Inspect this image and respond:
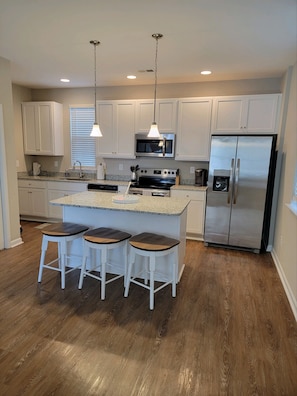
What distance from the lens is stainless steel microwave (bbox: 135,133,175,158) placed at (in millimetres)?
4570

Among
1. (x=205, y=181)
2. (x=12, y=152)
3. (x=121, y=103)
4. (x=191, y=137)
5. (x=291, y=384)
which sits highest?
(x=121, y=103)

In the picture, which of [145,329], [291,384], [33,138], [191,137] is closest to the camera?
[291,384]

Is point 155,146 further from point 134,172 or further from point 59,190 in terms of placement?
point 59,190

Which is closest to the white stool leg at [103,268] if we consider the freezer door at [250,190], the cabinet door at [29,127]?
the freezer door at [250,190]

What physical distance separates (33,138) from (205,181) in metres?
3.55

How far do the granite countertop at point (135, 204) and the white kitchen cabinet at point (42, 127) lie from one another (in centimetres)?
248

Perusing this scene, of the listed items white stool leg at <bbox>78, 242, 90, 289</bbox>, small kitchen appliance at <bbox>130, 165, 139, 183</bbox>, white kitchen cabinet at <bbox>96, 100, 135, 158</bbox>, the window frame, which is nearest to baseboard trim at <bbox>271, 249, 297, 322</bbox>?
white stool leg at <bbox>78, 242, 90, 289</bbox>

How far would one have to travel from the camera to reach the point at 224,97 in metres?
4.17

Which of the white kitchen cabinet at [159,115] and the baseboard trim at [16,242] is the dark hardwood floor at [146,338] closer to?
the baseboard trim at [16,242]

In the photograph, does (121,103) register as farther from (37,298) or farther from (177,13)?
(37,298)

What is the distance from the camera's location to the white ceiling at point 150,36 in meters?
2.15

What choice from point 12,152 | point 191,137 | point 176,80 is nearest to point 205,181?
point 191,137

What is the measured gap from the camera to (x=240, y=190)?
12.8ft

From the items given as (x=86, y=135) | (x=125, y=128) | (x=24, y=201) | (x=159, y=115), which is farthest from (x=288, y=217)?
(x=24, y=201)
